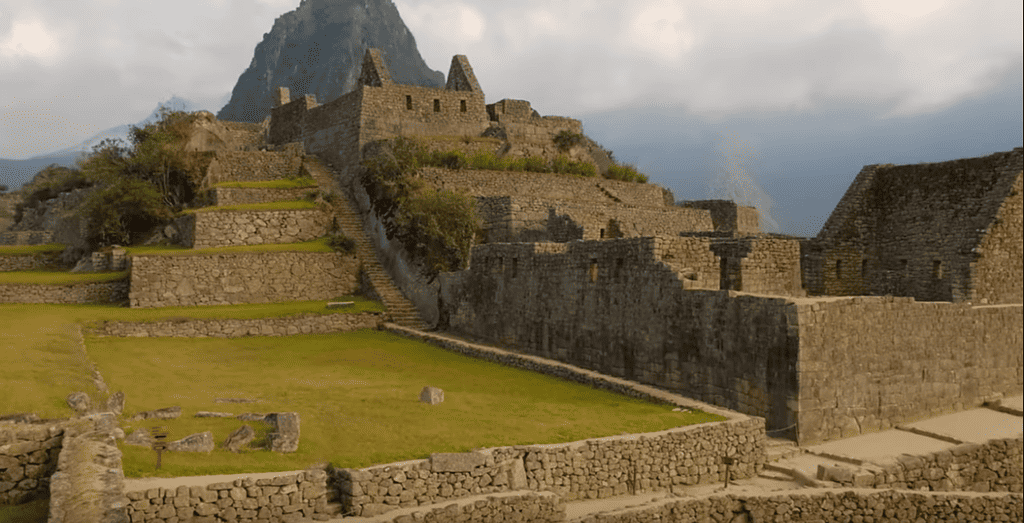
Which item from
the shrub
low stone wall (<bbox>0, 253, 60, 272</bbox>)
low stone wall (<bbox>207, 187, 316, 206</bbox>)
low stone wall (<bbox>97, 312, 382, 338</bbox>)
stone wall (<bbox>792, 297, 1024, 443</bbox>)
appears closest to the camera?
stone wall (<bbox>792, 297, 1024, 443</bbox>)

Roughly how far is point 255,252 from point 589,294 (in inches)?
529

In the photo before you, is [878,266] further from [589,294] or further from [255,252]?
A: [255,252]

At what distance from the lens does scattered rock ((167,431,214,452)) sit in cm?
1112

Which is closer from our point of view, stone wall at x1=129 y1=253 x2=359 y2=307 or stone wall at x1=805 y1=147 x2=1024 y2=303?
stone wall at x1=805 y1=147 x2=1024 y2=303

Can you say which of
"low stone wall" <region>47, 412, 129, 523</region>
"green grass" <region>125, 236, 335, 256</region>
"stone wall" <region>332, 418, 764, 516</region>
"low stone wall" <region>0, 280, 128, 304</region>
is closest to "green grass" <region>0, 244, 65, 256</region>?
"green grass" <region>125, 236, 335, 256</region>

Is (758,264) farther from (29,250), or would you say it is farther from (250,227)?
(29,250)

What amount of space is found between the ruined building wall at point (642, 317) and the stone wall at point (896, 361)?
0.83 metres

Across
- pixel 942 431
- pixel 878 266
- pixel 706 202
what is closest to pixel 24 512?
pixel 942 431

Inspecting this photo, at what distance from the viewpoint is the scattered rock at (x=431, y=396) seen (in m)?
14.7

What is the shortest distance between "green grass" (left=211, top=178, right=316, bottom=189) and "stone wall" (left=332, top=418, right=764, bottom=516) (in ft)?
76.8

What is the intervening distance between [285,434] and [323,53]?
10535 centimetres

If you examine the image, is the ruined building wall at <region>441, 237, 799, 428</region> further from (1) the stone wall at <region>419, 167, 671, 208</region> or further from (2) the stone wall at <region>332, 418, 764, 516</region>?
(1) the stone wall at <region>419, 167, 671, 208</region>

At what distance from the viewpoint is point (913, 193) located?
24.2 metres

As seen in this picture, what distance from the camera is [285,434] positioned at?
11.6 meters
